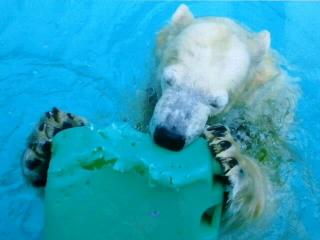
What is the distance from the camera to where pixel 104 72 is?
3994 mm

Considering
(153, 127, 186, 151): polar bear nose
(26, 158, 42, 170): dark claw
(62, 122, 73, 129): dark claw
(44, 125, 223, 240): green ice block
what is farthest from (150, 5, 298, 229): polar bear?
(26, 158, 42, 170): dark claw

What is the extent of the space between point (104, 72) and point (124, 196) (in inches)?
83.7

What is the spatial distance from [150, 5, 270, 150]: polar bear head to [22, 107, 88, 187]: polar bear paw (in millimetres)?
345

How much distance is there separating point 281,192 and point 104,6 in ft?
7.40

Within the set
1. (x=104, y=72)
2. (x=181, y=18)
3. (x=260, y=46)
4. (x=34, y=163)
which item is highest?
(x=260, y=46)

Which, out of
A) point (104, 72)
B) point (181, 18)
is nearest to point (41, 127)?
point (181, 18)

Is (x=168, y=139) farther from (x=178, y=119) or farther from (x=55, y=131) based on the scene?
(x=55, y=131)

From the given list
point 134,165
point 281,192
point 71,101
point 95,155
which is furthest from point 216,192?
point 71,101

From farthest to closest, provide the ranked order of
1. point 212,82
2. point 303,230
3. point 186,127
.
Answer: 1. point 303,230
2. point 212,82
3. point 186,127

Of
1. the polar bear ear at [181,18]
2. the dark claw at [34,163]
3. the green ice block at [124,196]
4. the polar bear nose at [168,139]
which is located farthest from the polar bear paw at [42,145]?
the polar bear ear at [181,18]

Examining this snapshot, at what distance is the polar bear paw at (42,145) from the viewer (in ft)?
7.34

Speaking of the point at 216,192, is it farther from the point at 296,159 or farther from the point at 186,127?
the point at 296,159

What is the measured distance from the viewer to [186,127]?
237 cm

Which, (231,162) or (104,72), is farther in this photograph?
(104,72)
